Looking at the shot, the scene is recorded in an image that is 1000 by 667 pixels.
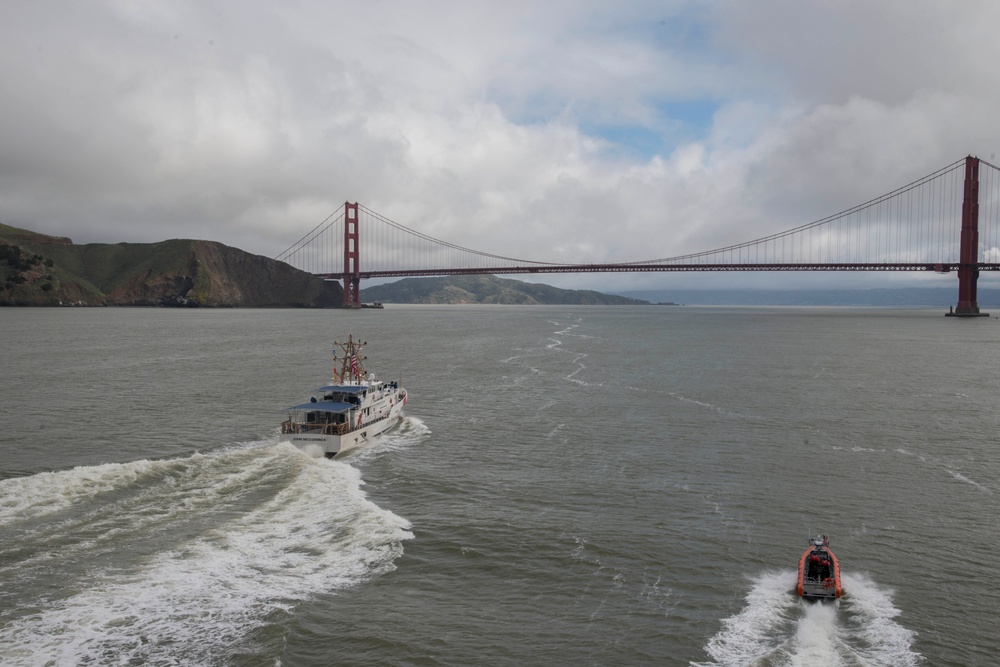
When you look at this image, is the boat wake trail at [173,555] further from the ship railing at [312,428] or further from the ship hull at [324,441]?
→ the ship railing at [312,428]

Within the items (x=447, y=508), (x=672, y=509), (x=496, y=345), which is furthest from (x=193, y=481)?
(x=496, y=345)

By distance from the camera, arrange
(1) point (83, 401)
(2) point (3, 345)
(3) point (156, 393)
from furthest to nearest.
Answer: (2) point (3, 345) < (3) point (156, 393) < (1) point (83, 401)

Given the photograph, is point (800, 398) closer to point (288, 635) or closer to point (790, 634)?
point (790, 634)

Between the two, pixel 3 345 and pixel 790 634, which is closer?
pixel 790 634

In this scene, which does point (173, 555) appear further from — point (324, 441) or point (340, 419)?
point (340, 419)

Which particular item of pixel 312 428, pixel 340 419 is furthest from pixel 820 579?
pixel 312 428

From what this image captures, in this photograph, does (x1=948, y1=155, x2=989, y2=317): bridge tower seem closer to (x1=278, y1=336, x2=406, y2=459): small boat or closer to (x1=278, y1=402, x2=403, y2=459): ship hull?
(x1=278, y1=336, x2=406, y2=459): small boat
